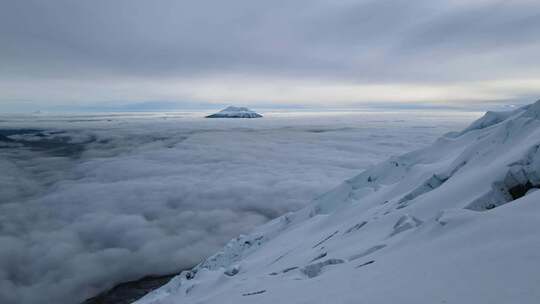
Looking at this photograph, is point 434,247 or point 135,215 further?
point 135,215

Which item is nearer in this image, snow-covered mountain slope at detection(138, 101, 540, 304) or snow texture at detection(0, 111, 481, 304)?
snow-covered mountain slope at detection(138, 101, 540, 304)

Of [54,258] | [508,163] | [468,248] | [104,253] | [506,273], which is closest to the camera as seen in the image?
[506,273]

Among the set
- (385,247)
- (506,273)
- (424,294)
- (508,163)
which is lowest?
(385,247)

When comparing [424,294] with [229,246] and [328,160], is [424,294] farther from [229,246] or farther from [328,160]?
[328,160]

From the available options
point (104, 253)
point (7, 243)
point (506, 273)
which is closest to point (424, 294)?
point (506, 273)

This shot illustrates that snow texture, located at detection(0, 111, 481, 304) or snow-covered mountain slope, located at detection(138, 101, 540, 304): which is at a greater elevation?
snow-covered mountain slope, located at detection(138, 101, 540, 304)

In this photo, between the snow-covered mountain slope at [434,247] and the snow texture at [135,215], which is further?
the snow texture at [135,215]

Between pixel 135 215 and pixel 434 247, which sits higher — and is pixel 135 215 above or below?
below

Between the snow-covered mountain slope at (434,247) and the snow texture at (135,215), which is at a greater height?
the snow-covered mountain slope at (434,247)
